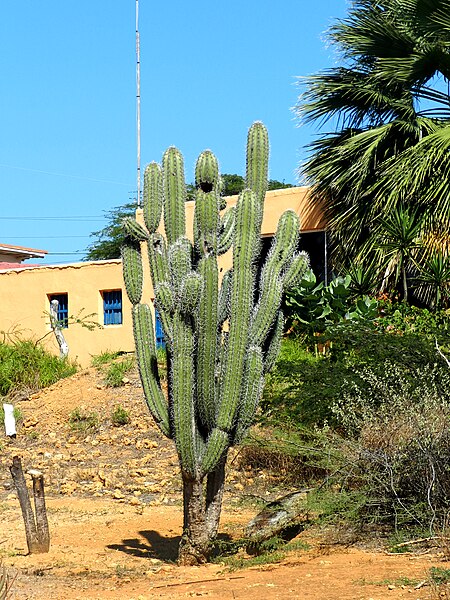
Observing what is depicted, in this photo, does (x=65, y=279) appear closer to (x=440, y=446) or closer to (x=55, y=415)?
(x=55, y=415)

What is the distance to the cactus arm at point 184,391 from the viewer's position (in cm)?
827

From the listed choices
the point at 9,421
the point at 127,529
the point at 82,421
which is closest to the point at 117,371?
the point at 82,421

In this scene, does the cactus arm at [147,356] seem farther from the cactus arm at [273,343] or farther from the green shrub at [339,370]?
the green shrub at [339,370]

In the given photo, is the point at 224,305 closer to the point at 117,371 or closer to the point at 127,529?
the point at 127,529

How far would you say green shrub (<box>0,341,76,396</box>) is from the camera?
1927 cm

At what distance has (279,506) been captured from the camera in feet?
30.3

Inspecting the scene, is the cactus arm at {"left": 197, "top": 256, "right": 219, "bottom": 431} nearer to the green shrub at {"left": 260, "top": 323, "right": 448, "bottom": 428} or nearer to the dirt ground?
the dirt ground

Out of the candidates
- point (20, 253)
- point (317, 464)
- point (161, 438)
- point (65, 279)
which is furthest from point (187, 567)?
point (20, 253)

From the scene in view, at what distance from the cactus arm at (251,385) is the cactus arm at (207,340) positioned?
0.85ft

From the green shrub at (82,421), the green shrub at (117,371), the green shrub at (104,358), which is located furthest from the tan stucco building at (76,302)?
the green shrub at (82,421)

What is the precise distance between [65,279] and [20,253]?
13092 millimetres

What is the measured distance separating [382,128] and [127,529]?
822 centimetres

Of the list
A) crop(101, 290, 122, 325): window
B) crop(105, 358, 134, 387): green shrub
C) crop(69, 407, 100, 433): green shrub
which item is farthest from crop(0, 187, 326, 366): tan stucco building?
crop(69, 407, 100, 433): green shrub

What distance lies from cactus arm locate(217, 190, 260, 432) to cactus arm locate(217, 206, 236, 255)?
42 centimetres
